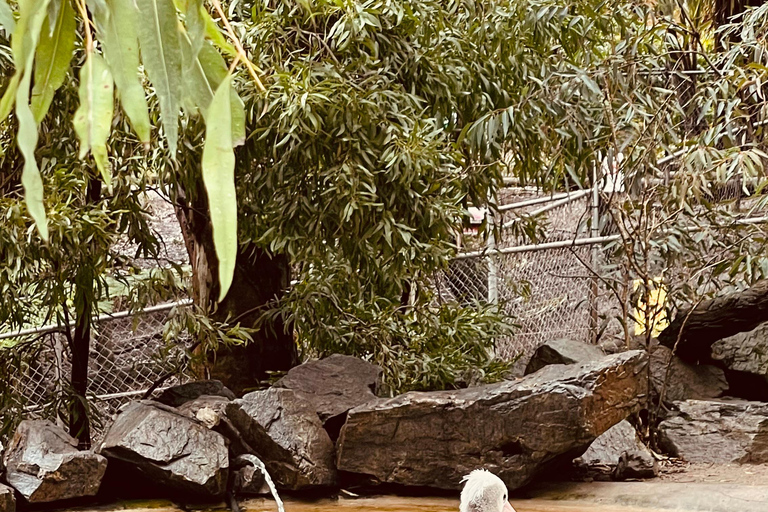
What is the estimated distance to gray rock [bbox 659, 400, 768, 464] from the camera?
5.71 meters

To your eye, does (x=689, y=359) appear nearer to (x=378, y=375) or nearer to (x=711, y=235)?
(x=711, y=235)

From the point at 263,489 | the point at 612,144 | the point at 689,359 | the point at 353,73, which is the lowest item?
the point at 263,489

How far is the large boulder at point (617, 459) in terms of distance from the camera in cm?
519

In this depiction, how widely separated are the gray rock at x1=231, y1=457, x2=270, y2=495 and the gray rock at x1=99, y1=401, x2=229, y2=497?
5.1 inches

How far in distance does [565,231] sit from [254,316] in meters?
2.84

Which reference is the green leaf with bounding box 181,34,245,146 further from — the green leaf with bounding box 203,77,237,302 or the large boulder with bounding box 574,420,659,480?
the large boulder with bounding box 574,420,659,480

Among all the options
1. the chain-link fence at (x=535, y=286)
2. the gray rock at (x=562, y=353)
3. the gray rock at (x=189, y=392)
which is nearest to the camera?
the gray rock at (x=189, y=392)

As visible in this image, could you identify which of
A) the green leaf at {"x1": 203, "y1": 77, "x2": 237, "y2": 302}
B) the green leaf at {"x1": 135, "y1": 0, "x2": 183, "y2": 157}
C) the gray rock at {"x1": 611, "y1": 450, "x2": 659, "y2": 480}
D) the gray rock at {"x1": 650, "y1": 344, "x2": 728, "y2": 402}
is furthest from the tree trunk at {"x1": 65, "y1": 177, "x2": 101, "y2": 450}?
the green leaf at {"x1": 203, "y1": 77, "x2": 237, "y2": 302}

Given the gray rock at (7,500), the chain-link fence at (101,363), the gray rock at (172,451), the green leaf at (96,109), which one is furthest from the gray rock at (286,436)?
the green leaf at (96,109)

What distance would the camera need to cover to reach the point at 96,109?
1255mm

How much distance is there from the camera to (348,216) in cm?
479

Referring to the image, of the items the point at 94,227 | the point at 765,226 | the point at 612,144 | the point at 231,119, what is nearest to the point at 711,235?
the point at 765,226

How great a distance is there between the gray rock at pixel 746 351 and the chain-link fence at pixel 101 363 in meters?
3.83

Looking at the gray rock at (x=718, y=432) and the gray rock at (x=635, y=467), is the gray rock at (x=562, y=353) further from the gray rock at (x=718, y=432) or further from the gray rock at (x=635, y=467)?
the gray rock at (x=635, y=467)
